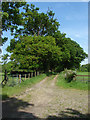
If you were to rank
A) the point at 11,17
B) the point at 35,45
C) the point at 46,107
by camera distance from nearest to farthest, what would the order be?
the point at 46,107 < the point at 11,17 < the point at 35,45

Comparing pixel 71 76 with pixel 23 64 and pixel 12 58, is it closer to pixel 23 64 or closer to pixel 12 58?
pixel 23 64

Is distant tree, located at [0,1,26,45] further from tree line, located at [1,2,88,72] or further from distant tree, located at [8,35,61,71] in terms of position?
distant tree, located at [8,35,61,71]

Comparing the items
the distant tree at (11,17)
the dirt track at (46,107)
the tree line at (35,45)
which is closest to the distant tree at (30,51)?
the tree line at (35,45)

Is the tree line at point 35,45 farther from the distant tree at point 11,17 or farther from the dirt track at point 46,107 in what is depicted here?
the dirt track at point 46,107

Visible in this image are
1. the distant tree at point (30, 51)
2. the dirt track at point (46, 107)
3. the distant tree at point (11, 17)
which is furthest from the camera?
the distant tree at point (30, 51)

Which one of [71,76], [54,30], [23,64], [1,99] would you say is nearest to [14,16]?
[1,99]

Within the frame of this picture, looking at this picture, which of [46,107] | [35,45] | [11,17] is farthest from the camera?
[35,45]

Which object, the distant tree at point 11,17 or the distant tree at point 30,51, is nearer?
the distant tree at point 11,17

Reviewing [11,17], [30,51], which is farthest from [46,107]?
[30,51]

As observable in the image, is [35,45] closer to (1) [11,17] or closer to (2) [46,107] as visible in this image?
(1) [11,17]

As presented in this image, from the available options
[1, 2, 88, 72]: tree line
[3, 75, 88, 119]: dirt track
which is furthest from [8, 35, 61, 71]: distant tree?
[3, 75, 88, 119]: dirt track

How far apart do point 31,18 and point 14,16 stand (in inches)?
934

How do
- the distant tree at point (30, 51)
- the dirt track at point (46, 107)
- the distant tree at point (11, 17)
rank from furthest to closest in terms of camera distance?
1. the distant tree at point (30, 51)
2. the distant tree at point (11, 17)
3. the dirt track at point (46, 107)

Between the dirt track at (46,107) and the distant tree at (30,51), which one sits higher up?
the distant tree at (30,51)
